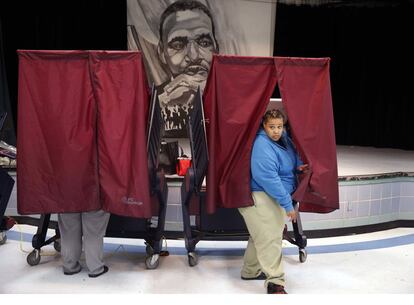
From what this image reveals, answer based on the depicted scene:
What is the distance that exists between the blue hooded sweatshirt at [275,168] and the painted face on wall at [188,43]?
5309 mm

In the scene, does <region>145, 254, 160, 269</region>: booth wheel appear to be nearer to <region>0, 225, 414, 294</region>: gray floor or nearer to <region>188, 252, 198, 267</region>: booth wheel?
<region>0, 225, 414, 294</region>: gray floor

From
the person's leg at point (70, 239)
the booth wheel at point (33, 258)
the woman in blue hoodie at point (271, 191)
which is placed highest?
the woman in blue hoodie at point (271, 191)

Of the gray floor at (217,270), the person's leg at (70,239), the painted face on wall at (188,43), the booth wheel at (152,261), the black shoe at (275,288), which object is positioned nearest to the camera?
the black shoe at (275,288)

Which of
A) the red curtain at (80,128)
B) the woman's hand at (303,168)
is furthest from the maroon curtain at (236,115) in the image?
the red curtain at (80,128)

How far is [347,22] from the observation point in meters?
9.11

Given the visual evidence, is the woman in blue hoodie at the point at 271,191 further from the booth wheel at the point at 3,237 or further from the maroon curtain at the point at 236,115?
the booth wheel at the point at 3,237

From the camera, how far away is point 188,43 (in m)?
8.34

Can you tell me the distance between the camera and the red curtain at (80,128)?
3049 mm

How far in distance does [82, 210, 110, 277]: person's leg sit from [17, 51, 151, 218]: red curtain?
229 mm

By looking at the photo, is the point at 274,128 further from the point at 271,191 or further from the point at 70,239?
the point at 70,239

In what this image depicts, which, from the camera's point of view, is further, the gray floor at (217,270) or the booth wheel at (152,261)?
the booth wheel at (152,261)

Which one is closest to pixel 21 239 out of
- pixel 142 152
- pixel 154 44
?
pixel 142 152

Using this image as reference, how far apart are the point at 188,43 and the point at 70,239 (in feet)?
18.5

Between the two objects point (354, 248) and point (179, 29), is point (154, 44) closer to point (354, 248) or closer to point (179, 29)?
point (179, 29)
